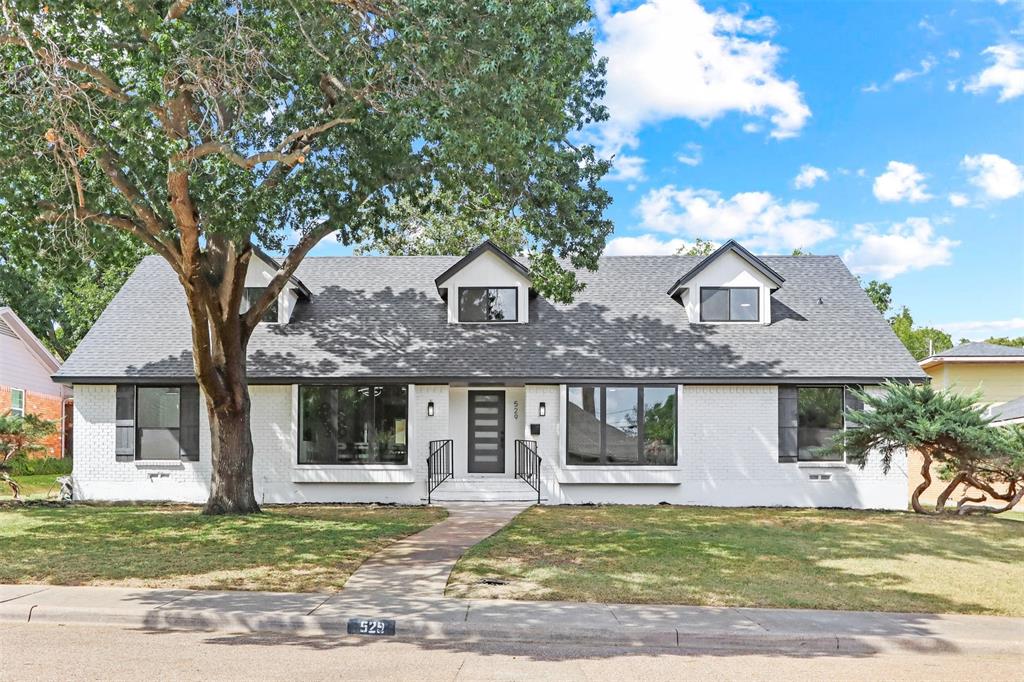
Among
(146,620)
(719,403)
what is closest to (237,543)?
(146,620)

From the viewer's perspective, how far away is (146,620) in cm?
756

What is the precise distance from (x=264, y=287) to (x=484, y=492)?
24.2ft

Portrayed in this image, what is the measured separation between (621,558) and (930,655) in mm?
4093

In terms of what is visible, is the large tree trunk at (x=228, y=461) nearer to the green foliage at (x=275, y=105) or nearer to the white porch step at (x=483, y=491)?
the green foliage at (x=275, y=105)

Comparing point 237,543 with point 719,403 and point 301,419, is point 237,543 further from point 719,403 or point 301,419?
point 719,403

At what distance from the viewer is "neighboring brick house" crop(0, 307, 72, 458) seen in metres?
27.8

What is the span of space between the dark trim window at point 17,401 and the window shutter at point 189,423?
47.0 feet

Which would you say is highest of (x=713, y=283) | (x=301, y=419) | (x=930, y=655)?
(x=713, y=283)

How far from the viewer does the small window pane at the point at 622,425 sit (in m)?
17.3

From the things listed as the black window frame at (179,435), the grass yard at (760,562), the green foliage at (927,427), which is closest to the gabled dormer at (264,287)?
the black window frame at (179,435)

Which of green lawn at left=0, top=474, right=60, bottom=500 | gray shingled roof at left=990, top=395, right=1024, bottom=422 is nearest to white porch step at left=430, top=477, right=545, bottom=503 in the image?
green lawn at left=0, top=474, right=60, bottom=500

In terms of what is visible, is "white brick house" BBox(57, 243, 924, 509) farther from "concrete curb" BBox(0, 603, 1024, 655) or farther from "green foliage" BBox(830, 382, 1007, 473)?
"concrete curb" BBox(0, 603, 1024, 655)

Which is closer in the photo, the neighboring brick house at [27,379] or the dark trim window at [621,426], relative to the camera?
the dark trim window at [621,426]

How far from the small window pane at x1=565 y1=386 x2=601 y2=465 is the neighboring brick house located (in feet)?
62.9
